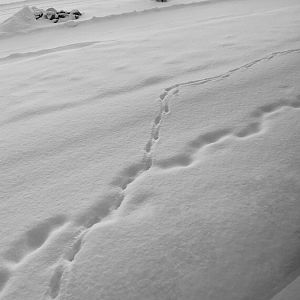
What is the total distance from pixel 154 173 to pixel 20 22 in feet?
11.7

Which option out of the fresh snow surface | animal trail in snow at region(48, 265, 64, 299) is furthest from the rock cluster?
animal trail in snow at region(48, 265, 64, 299)

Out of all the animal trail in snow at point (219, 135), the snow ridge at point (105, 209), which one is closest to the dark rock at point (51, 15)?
the snow ridge at point (105, 209)

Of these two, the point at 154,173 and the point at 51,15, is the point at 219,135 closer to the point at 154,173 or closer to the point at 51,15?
the point at 154,173

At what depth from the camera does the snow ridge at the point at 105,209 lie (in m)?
1.27

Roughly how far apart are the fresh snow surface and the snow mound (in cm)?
147

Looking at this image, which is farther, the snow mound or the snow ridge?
the snow mound

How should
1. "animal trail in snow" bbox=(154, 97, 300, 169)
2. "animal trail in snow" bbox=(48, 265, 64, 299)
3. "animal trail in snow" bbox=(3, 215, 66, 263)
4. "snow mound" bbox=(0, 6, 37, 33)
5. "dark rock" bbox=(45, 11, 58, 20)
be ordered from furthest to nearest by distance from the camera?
"dark rock" bbox=(45, 11, 58, 20)
"snow mound" bbox=(0, 6, 37, 33)
"animal trail in snow" bbox=(154, 97, 300, 169)
"animal trail in snow" bbox=(3, 215, 66, 263)
"animal trail in snow" bbox=(48, 265, 64, 299)

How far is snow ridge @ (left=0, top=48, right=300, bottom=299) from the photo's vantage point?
1.27 m

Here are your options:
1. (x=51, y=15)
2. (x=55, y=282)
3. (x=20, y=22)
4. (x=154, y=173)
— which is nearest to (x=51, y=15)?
(x=51, y=15)

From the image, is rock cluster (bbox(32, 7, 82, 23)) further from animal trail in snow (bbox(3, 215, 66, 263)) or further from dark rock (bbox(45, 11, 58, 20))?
animal trail in snow (bbox(3, 215, 66, 263))

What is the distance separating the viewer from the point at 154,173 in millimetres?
1637

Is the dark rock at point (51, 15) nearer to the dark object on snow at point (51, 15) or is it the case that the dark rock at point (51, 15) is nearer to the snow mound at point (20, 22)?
the dark object on snow at point (51, 15)

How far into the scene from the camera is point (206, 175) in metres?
1.58

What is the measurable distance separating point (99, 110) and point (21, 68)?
1.10m
